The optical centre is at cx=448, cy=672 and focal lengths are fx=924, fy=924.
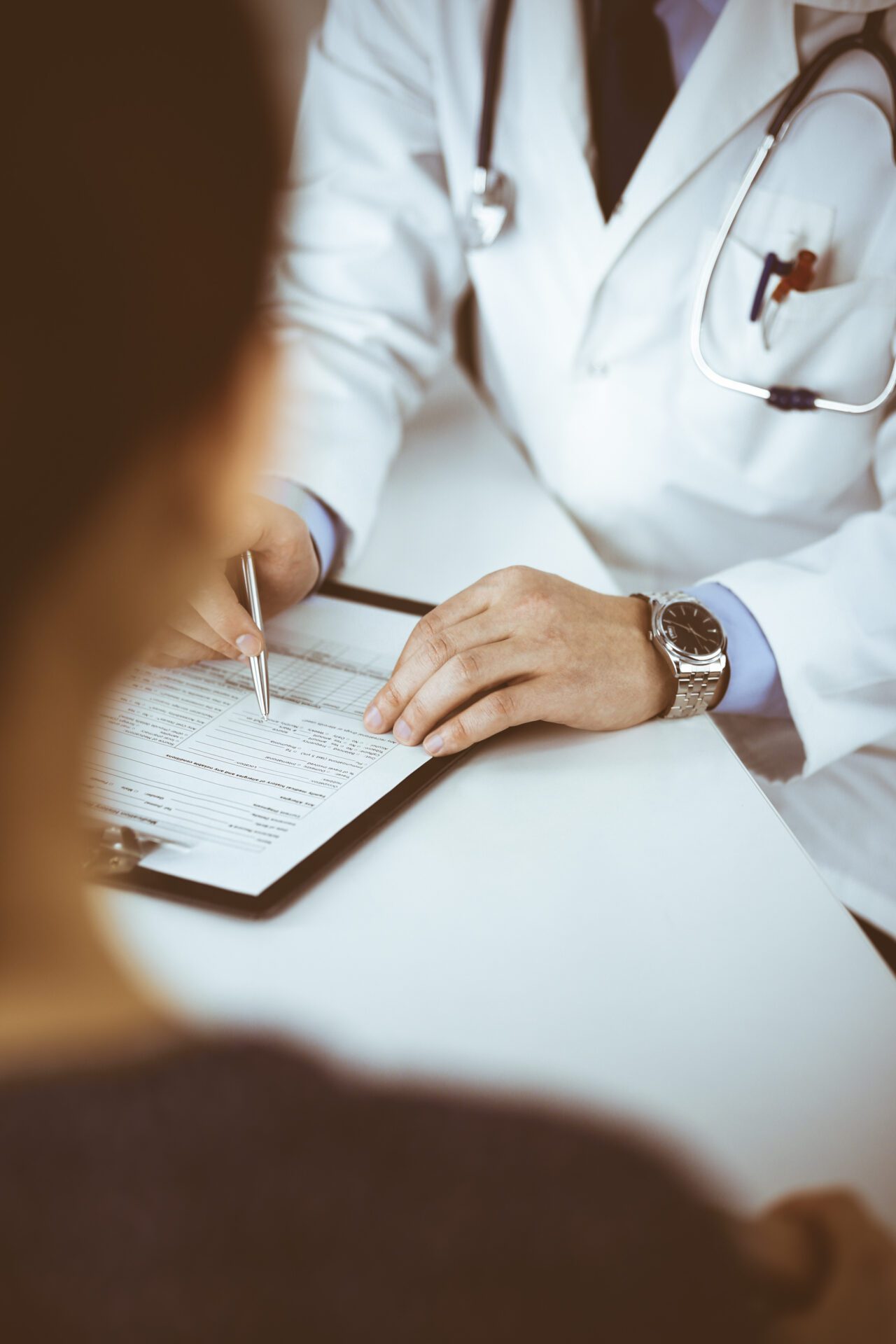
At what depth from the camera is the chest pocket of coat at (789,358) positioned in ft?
2.83

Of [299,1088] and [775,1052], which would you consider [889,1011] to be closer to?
[775,1052]

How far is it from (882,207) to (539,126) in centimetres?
36

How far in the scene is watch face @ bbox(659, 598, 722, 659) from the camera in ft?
2.35

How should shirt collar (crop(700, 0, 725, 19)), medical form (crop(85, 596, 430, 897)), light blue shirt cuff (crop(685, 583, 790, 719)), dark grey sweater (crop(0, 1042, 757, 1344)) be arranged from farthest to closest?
shirt collar (crop(700, 0, 725, 19)) → light blue shirt cuff (crop(685, 583, 790, 719)) → medical form (crop(85, 596, 430, 897)) → dark grey sweater (crop(0, 1042, 757, 1344))

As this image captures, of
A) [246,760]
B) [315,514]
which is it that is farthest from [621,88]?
[246,760]

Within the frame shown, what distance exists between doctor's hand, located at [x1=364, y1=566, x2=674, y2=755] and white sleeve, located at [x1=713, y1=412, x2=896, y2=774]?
133 millimetres

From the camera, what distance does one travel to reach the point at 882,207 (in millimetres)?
842

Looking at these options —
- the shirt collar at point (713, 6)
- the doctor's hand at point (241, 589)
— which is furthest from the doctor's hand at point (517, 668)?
the shirt collar at point (713, 6)

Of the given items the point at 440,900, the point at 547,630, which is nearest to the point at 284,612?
the point at 547,630

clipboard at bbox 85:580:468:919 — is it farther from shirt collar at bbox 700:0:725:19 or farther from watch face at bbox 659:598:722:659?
shirt collar at bbox 700:0:725:19

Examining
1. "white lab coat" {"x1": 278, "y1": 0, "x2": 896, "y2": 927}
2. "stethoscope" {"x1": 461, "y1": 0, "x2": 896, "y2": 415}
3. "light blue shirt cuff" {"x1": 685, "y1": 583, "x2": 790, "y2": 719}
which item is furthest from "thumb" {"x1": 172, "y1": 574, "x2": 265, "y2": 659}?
"stethoscope" {"x1": 461, "y1": 0, "x2": 896, "y2": 415}

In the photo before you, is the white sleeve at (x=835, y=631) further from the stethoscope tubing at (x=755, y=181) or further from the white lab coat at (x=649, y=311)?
the stethoscope tubing at (x=755, y=181)

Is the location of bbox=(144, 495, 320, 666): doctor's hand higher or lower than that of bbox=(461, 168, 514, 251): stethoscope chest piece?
lower

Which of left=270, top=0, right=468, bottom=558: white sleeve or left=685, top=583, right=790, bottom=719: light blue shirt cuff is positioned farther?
left=270, top=0, right=468, bottom=558: white sleeve
